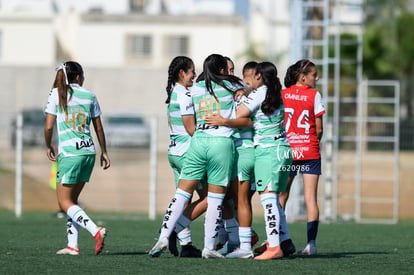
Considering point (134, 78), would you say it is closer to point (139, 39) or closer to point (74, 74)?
point (139, 39)

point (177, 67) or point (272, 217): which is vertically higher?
point (177, 67)

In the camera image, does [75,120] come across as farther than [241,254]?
Yes

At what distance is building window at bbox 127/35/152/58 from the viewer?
6200 cm

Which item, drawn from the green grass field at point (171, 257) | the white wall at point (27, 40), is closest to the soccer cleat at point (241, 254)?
the green grass field at point (171, 257)

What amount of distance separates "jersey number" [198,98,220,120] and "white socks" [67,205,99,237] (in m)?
1.56

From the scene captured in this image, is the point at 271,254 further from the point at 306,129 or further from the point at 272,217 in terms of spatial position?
the point at 306,129

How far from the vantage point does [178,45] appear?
61.6 metres

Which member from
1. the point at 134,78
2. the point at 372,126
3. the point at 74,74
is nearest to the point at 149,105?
the point at 134,78

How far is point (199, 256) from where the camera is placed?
980 cm

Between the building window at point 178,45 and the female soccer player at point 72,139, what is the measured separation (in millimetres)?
51613

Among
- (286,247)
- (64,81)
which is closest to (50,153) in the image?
(64,81)

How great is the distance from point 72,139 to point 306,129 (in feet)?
8.19

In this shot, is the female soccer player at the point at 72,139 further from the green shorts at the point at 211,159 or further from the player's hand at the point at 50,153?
the green shorts at the point at 211,159

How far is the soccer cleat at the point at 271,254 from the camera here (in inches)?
371
